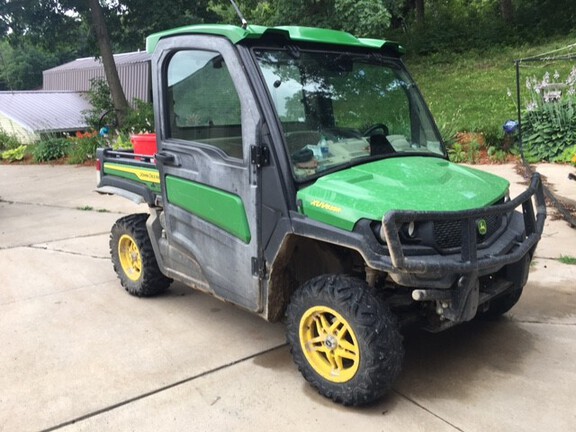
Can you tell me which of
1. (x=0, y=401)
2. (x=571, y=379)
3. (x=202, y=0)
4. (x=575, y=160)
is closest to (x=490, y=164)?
(x=575, y=160)

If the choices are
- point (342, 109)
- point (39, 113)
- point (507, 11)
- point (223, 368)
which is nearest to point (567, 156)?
point (342, 109)

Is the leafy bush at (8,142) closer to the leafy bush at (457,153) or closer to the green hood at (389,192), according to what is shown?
the leafy bush at (457,153)

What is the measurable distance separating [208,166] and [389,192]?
1204 mm

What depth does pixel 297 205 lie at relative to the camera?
3.02m

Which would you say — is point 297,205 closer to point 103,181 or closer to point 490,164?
point 103,181

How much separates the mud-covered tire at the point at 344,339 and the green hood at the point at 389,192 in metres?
0.37

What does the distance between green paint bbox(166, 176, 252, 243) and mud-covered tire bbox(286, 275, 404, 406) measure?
1.86ft

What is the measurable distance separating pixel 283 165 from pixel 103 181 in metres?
2.52

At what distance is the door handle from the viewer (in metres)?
3.78

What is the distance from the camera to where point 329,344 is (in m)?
2.99

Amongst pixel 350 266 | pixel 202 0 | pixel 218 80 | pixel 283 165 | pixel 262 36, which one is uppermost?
pixel 202 0

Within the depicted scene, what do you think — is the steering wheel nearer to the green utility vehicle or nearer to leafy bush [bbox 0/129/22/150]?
the green utility vehicle

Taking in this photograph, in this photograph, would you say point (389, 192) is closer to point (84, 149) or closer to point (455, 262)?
point (455, 262)

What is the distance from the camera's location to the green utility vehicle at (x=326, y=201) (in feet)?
9.07
